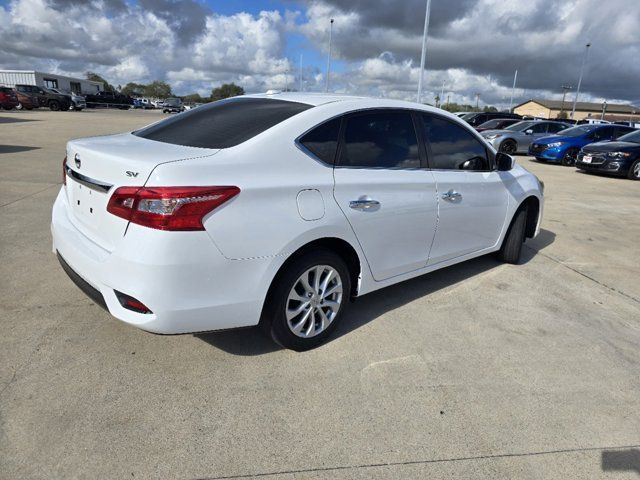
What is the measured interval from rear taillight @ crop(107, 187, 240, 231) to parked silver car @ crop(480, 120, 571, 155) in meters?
16.5

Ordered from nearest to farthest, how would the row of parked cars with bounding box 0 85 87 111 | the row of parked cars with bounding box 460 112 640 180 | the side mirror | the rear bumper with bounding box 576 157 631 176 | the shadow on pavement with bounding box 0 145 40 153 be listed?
the side mirror, the shadow on pavement with bounding box 0 145 40 153, the rear bumper with bounding box 576 157 631 176, the row of parked cars with bounding box 460 112 640 180, the row of parked cars with bounding box 0 85 87 111

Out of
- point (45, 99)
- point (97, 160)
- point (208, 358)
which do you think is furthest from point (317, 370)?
point (45, 99)

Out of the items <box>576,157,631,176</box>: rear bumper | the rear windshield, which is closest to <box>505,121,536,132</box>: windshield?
<box>576,157,631,176</box>: rear bumper

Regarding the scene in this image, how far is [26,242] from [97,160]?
9.42 ft

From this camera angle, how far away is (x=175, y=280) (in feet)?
7.77

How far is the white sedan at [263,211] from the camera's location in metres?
2.37

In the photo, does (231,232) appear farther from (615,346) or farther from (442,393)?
(615,346)

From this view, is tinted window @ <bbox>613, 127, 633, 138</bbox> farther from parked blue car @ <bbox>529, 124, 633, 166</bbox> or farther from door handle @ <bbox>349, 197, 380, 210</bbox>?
door handle @ <bbox>349, 197, 380, 210</bbox>

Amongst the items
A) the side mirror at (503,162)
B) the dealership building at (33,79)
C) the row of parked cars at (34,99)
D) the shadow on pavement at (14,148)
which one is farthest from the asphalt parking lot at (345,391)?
the dealership building at (33,79)

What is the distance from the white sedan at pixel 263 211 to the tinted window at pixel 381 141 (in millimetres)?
11

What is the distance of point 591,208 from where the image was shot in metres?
8.55

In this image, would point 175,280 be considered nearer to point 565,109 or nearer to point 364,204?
point 364,204

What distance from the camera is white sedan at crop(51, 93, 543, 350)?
2373 mm

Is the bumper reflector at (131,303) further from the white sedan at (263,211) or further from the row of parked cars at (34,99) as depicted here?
the row of parked cars at (34,99)
